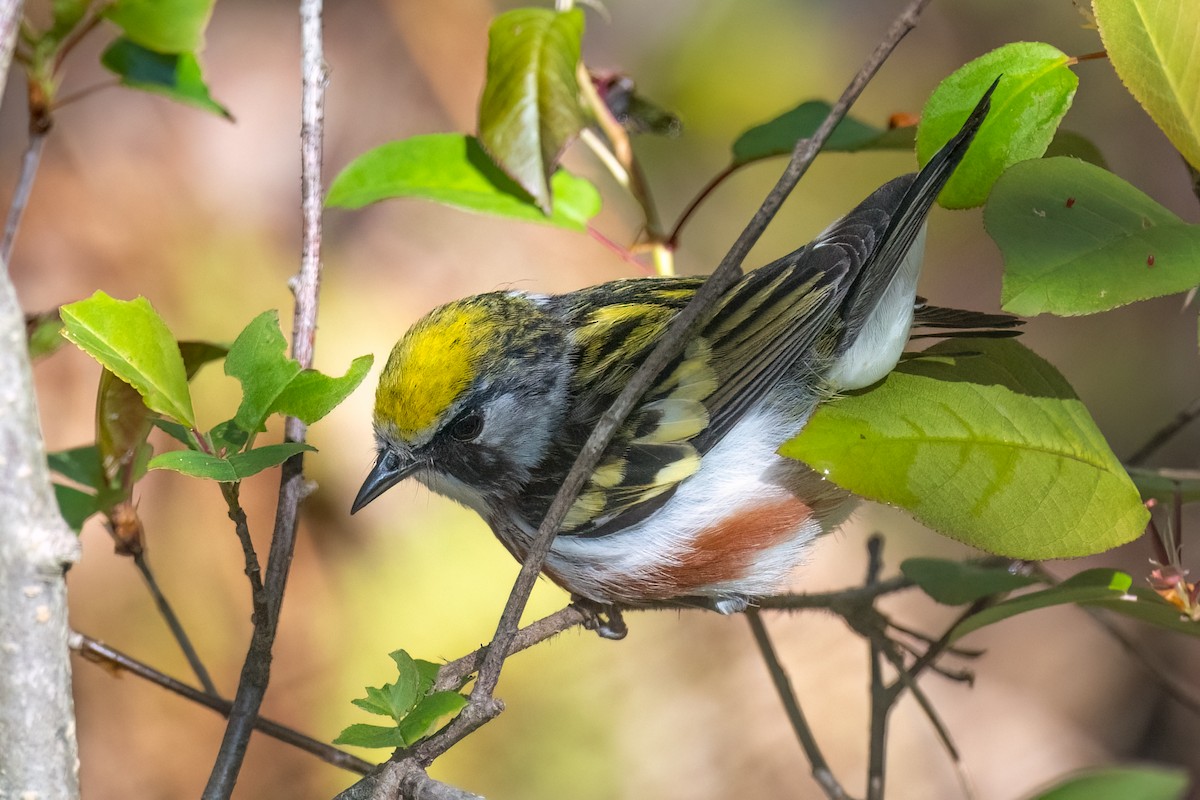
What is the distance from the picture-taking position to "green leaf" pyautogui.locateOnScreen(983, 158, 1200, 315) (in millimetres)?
1148

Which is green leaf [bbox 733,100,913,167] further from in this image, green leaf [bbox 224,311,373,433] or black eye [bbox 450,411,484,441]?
green leaf [bbox 224,311,373,433]

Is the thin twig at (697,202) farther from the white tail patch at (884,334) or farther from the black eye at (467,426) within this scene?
the black eye at (467,426)

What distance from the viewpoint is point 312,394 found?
1319 mm

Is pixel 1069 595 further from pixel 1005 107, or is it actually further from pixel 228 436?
pixel 228 436

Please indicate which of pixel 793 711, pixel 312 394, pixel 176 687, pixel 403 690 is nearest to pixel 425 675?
pixel 403 690

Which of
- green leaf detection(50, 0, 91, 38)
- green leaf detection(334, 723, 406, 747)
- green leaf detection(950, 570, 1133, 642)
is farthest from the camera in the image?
green leaf detection(50, 0, 91, 38)

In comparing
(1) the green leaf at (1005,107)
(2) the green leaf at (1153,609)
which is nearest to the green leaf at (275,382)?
(1) the green leaf at (1005,107)

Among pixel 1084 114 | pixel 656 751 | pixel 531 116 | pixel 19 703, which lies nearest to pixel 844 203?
pixel 1084 114

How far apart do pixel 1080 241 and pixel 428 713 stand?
2.91 feet

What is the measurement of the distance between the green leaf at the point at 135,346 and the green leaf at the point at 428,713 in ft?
1.42

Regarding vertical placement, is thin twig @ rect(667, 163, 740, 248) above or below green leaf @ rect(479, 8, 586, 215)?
below

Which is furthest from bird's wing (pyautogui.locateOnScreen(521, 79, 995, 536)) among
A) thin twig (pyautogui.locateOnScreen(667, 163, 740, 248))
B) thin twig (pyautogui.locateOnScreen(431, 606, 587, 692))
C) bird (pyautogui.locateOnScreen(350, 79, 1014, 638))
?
thin twig (pyautogui.locateOnScreen(431, 606, 587, 692))

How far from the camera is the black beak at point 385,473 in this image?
6.67ft

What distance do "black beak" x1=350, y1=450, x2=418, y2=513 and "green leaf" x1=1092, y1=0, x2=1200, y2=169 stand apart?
1.34 meters
